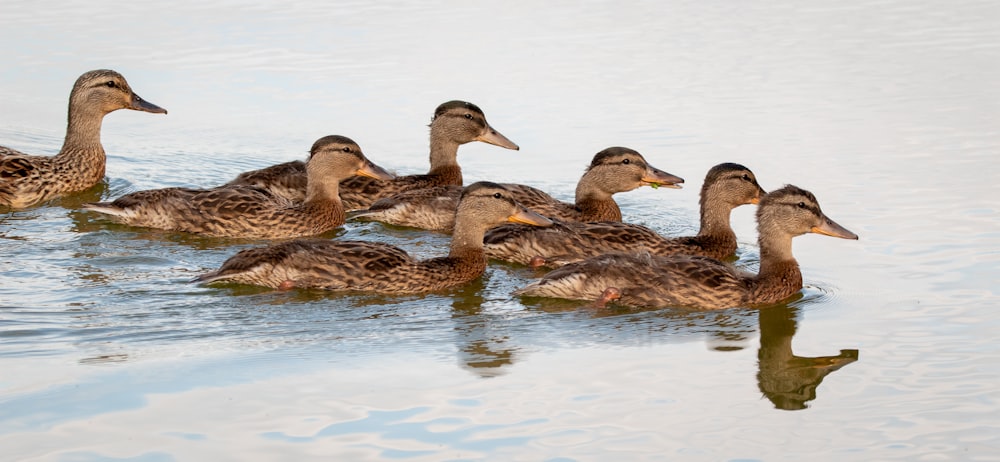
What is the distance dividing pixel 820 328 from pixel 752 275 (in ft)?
3.42

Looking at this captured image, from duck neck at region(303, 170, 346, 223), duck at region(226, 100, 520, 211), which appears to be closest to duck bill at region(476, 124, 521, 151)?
duck at region(226, 100, 520, 211)

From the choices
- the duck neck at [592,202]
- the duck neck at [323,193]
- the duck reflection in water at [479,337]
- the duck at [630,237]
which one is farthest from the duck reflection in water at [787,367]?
the duck neck at [323,193]

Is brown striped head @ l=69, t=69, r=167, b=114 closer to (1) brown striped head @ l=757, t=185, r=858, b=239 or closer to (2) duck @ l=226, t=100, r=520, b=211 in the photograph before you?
(2) duck @ l=226, t=100, r=520, b=211

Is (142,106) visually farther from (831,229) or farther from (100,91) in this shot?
(831,229)

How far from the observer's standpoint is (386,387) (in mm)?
7711

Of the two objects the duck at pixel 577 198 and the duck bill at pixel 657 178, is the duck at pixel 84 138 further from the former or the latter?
the duck bill at pixel 657 178

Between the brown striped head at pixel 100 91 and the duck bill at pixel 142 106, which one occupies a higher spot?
the brown striped head at pixel 100 91

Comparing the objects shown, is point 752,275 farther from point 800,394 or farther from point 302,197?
point 302,197

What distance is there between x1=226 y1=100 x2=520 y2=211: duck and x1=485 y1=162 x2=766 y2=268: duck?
1896 mm

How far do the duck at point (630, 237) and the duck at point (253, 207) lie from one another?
1.56m

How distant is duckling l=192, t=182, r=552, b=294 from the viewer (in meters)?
9.88

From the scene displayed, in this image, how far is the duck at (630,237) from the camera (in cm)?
1105

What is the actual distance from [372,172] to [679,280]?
3.69m

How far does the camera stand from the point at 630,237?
11.1 m
